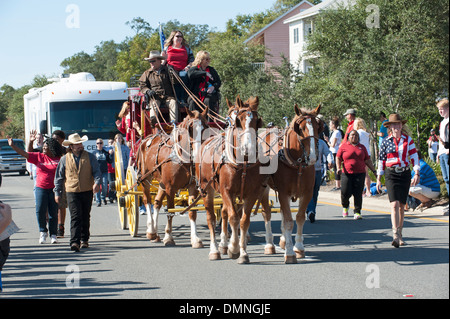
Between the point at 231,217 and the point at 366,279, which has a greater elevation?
the point at 231,217

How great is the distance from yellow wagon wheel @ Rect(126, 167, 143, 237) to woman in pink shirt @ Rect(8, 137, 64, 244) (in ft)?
4.79

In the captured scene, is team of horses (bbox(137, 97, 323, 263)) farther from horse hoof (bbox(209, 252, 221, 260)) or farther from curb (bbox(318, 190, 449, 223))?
curb (bbox(318, 190, 449, 223))

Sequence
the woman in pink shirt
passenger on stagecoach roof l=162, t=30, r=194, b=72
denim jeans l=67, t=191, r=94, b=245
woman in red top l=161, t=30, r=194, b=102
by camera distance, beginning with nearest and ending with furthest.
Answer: denim jeans l=67, t=191, r=94, b=245
the woman in pink shirt
woman in red top l=161, t=30, r=194, b=102
passenger on stagecoach roof l=162, t=30, r=194, b=72

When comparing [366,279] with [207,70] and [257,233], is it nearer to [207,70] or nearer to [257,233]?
[257,233]

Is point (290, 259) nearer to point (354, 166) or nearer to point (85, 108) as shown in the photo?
point (354, 166)

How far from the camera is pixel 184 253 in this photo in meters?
11.2

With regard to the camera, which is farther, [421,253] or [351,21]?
[351,21]

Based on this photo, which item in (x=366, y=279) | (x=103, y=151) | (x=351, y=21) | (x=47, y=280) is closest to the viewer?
(x=366, y=279)

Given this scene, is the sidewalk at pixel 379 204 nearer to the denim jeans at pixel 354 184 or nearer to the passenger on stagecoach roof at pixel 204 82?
the denim jeans at pixel 354 184

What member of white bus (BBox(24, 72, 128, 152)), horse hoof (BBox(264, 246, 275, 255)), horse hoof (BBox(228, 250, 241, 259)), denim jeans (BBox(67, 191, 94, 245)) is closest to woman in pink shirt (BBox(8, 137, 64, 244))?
denim jeans (BBox(67, 191, 94, 245))

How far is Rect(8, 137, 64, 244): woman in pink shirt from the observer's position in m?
12.8

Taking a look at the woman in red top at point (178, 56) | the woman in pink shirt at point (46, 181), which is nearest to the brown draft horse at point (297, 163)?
the woman in red top at point (178, 56)
